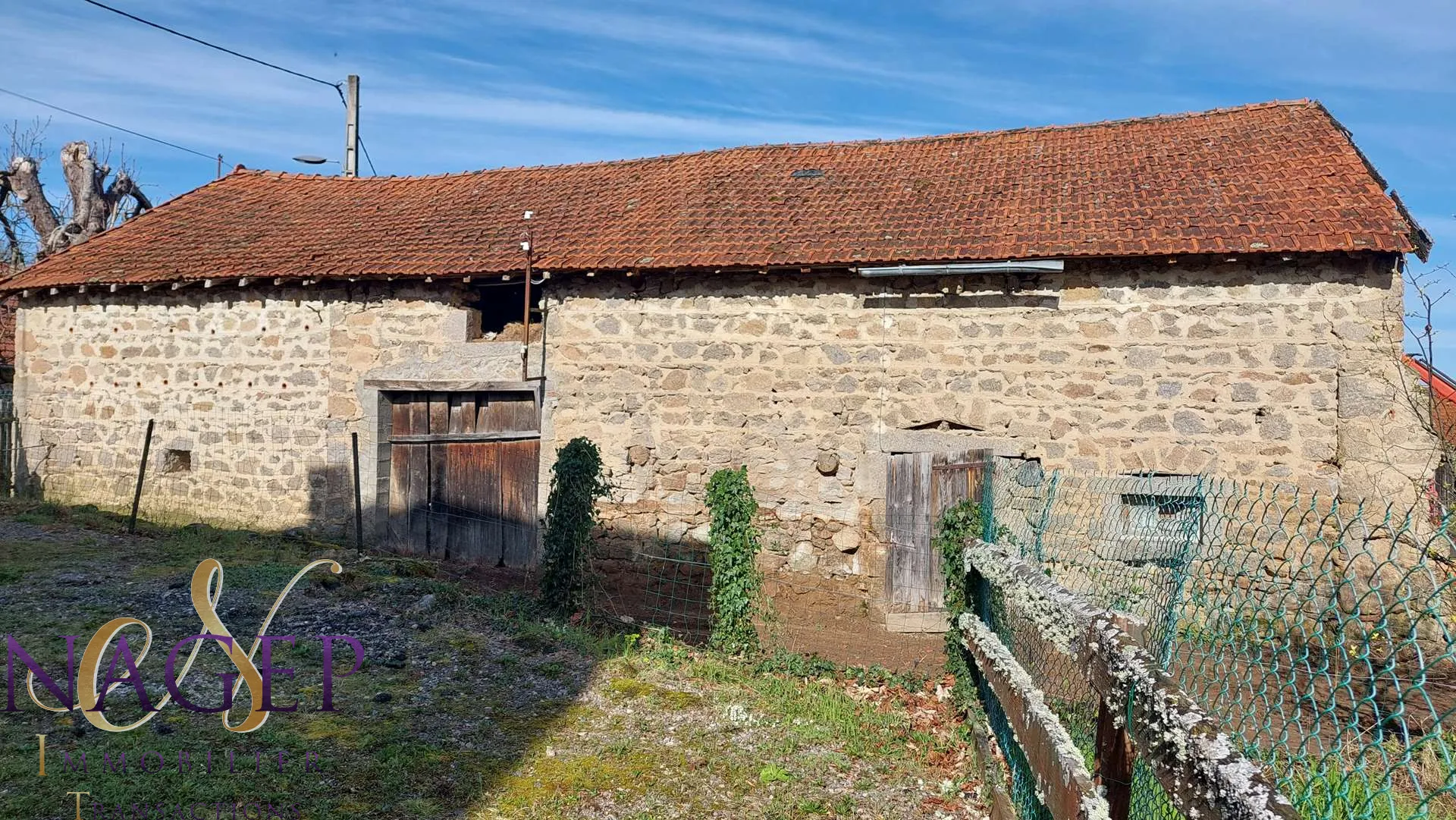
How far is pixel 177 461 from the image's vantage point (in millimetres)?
11109

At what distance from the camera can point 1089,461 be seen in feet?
27.1

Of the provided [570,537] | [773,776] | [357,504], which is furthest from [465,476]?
[773,776]

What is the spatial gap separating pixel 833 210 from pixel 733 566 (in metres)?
4.57

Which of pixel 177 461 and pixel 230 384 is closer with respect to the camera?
pixel 230 384

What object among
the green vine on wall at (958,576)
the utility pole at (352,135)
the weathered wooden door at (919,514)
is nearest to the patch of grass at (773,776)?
the green vine on wall at (958,576)

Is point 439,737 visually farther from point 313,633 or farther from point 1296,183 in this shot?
point 1296,183

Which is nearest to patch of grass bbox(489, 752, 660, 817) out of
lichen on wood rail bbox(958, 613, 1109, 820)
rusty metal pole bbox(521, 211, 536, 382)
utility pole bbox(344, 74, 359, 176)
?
lichen on wood rail bbox(958, 613, 1109, 820)

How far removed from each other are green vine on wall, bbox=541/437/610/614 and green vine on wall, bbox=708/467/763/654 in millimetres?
1032

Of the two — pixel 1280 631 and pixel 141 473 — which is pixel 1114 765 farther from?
pixel 141 473

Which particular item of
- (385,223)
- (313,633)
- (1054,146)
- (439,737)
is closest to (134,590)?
(313,633)

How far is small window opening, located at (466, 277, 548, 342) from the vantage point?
984 cm

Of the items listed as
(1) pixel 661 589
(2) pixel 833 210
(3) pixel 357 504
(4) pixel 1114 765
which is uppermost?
(2) pixel 833 210

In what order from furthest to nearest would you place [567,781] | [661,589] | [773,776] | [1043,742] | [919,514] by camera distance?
[661,589] → [919,514] → [773,776] → [567,781] → [1043,742]

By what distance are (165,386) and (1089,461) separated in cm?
1018
